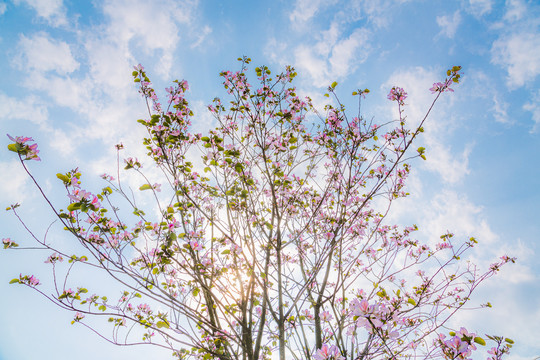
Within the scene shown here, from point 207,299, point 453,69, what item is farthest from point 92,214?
point 453,69

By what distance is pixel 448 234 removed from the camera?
4.60 meters

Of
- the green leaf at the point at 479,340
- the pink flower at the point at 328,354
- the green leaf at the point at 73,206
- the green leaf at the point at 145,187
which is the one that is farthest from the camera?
the green leaf at the point at 145,187

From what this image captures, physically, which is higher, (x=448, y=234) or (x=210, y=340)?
(x=448, y=234)

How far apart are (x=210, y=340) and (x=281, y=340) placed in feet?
4.14

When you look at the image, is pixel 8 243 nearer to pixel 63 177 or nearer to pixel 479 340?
pixel 63 177

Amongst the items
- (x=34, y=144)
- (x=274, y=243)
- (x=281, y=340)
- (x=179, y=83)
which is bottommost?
(x=281, y=340)

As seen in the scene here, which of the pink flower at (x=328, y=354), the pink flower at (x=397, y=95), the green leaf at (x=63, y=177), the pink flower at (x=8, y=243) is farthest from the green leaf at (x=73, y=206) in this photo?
the pink flower at (x=397, y=95)

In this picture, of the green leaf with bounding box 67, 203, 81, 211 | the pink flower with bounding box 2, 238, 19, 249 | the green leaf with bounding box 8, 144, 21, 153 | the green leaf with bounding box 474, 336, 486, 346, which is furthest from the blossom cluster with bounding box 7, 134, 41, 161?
the green leaf with bounding box 474, 336, 486, 346

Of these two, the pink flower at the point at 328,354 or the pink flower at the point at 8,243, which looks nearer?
the pink flower at the point at 328,354

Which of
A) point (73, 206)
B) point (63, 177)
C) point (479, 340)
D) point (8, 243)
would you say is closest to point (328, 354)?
point (479, 340)

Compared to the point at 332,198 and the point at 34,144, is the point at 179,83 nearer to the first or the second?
the point at 34,144

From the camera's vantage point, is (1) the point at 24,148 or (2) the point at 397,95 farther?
(2) the point at 397,95

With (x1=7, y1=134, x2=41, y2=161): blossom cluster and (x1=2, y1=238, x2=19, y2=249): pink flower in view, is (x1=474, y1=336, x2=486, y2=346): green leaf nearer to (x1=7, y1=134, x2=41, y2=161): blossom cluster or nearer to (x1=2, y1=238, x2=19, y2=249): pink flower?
(x1=7, y1=134, x2=41, y2=161): blossom cluster

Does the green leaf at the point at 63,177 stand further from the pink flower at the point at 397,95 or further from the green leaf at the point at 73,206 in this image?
the pink flower at the point at 397,95
